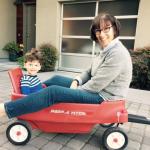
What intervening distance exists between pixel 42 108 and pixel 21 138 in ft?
1.40

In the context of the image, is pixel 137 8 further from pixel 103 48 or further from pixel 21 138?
pixel 21 138

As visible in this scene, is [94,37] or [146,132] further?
[146,132]

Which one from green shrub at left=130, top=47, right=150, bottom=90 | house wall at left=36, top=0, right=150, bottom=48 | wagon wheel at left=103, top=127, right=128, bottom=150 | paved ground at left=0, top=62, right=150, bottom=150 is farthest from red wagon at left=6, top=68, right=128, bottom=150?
house wall at left=36, top=0, right=150, bottom=48

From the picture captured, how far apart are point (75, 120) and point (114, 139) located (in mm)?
450

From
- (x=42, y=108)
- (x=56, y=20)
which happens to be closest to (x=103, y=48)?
(x=42, y=108)

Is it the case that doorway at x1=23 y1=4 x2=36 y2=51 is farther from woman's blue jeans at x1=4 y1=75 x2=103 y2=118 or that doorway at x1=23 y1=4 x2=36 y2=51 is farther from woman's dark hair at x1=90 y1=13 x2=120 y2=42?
woman's blue jeans at x1=4 y1=75 x2=103 y2=118

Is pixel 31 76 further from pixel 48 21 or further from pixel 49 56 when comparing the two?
pixel 48 21

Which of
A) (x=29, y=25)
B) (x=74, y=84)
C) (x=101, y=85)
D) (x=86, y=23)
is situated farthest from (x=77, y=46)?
(x=101, y=85)

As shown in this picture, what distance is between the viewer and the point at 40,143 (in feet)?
7.44

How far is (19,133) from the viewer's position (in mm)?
2188

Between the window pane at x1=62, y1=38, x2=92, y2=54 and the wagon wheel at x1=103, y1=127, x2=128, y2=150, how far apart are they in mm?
4846

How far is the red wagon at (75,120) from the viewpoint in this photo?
2066mm

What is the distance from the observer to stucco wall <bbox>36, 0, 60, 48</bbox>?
22.9 ft

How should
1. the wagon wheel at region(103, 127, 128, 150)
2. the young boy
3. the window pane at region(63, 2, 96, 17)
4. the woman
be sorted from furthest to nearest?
the window pane at region(63, 2, 96, 17), the young boy, the wagon wheel at region(103, 127, 128, 150), the woman
